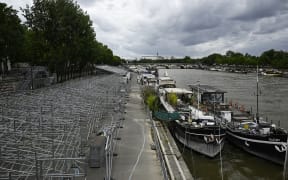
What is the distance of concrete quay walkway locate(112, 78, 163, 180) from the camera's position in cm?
1440

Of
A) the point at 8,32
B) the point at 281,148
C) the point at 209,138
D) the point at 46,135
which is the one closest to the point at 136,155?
the point at 46,135

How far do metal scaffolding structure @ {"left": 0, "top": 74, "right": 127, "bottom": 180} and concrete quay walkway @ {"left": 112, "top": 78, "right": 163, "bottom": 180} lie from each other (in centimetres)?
183

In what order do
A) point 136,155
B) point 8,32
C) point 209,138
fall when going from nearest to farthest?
1. point 136,155
2. point 209,138
3. point 8,32

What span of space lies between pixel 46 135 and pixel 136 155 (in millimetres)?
5666

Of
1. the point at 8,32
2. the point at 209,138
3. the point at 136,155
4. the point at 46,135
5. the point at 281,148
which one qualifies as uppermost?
the point at 8,32

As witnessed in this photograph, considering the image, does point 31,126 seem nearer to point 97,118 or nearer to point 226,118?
point 97,118

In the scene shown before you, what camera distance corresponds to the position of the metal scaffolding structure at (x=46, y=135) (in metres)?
10.5

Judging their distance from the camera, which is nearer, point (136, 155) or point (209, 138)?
point (136, 155)

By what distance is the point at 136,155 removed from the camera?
17.2 meters

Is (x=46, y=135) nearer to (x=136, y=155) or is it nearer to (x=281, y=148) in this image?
(x=136, y=155)

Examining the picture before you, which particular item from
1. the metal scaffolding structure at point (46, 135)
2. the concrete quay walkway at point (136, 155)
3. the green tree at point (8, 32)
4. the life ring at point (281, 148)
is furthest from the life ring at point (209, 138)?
the green tree at point (8, 32)

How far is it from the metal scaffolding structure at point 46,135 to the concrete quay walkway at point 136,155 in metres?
1.83

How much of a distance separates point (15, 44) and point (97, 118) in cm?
2733

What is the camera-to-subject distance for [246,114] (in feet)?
101
